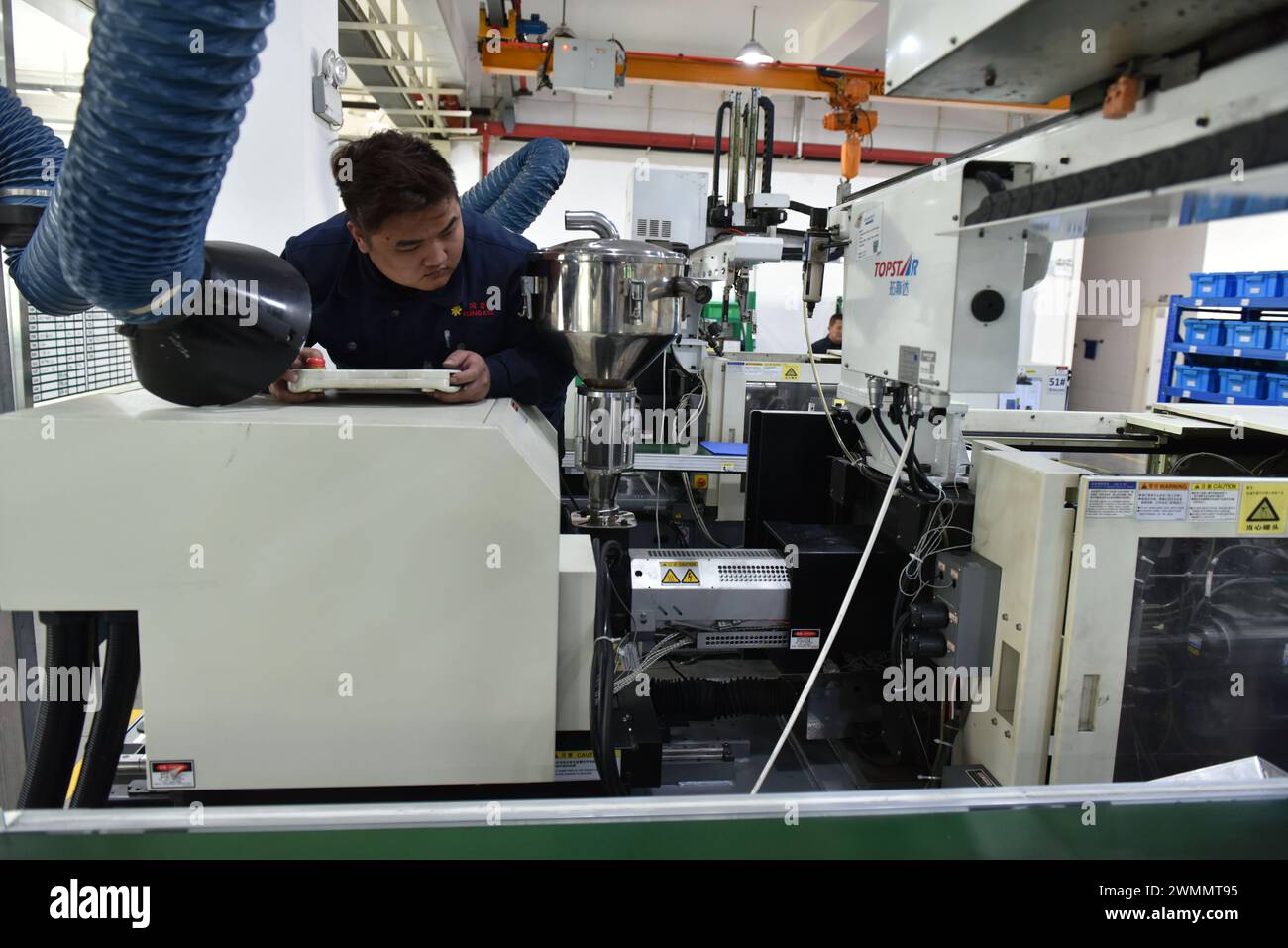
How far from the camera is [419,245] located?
119cm

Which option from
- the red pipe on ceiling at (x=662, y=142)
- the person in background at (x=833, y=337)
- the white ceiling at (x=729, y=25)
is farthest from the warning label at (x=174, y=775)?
the red pipe on ceiling at (x=662, y=142)

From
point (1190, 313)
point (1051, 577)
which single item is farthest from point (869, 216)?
point (1190, 313)

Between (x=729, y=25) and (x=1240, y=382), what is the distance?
417 cm

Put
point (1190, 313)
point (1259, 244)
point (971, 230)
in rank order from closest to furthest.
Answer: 1. point (971, 230)
2. point (1190, 313)
3. point (1259, 244)

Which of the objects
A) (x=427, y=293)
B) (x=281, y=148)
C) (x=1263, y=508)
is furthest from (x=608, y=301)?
(x=281, y=148)

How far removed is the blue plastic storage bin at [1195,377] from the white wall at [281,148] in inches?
220

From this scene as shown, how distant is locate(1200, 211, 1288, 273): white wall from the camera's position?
6.58 meters

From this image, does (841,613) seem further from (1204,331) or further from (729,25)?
(729,25)

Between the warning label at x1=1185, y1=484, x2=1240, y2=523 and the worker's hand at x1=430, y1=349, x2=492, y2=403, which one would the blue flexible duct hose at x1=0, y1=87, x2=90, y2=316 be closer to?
the worker's hand at x1=430, y1=349, x2=492, y2=403

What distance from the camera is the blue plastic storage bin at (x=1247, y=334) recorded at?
4992 millimetres

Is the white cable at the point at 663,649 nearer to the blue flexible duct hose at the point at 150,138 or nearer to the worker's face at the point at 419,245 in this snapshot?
the worker's face at the point at 419,245
